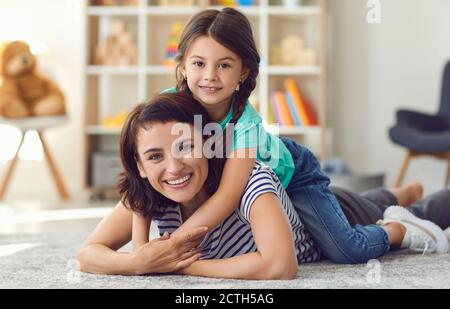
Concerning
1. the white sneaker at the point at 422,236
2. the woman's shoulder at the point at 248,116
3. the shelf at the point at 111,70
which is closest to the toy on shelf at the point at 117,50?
the shelf at the point at 111,70

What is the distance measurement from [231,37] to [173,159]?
0.31m

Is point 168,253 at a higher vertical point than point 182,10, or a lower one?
lower

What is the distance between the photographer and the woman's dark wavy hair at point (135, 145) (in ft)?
5.10

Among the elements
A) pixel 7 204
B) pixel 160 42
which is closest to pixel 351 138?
pixel 160 42

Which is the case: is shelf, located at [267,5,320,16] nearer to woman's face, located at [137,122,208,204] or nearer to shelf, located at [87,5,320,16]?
shelf, located at [87,5,320,16]

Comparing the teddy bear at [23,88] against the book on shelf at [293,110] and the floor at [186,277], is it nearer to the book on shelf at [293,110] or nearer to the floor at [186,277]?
the book on shelf at [293,110]

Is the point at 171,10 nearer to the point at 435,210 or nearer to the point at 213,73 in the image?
the point at 435,210

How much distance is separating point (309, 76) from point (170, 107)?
299 cm

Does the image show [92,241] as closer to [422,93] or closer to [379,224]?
[379,224]

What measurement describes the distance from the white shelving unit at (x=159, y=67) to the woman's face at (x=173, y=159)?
2.64 metres

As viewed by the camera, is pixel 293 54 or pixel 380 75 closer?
pixel 293 54

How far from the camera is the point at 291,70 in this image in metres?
4.32

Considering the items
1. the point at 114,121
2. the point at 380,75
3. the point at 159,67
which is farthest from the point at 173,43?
the point at 380,75

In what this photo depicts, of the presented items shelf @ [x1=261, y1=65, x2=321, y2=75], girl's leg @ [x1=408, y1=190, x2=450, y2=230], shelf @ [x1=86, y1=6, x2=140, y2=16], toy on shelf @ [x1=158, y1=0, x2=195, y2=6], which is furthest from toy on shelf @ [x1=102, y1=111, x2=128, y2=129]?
girl's leg @ [x1=408, y1=190, x2=450, y2=230]
